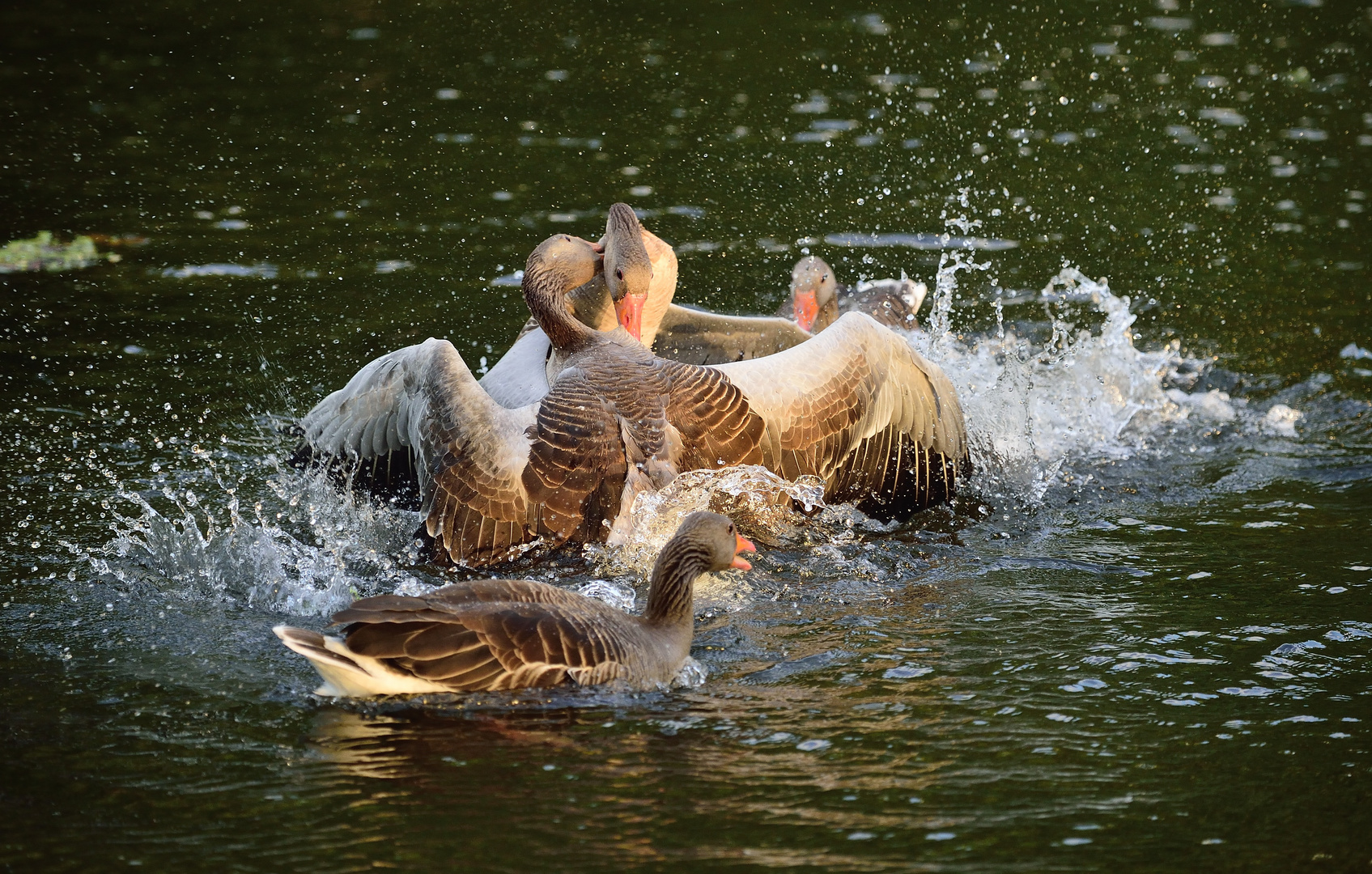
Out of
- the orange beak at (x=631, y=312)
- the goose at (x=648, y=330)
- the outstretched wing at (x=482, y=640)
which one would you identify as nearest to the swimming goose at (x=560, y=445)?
the orange beak at (x=631, y=312)

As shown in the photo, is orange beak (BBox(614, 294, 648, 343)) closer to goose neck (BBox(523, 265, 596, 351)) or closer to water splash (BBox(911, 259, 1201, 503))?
goose neck (BBox(523, 265, 596, 351))

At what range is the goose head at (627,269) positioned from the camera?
7.84m

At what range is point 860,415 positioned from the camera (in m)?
7.91

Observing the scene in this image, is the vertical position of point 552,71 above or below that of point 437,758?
above

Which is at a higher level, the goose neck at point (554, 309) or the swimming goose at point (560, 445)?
the goose neck at point (554, 309)

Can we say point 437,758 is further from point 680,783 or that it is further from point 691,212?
point 691,212

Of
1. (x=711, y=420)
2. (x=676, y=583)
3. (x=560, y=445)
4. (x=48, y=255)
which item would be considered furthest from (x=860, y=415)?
(x=48, y=255)

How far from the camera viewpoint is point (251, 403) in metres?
9.72

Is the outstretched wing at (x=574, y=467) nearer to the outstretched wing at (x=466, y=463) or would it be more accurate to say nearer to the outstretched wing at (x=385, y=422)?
the outstretched wing at (x=466, y=463)

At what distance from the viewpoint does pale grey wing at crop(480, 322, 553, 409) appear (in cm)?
830

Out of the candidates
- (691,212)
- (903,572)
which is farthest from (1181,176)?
(903,572)

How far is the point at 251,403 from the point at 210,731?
4754 mm

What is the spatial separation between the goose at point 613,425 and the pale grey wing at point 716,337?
1.48m

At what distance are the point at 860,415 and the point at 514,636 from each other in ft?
9.86
